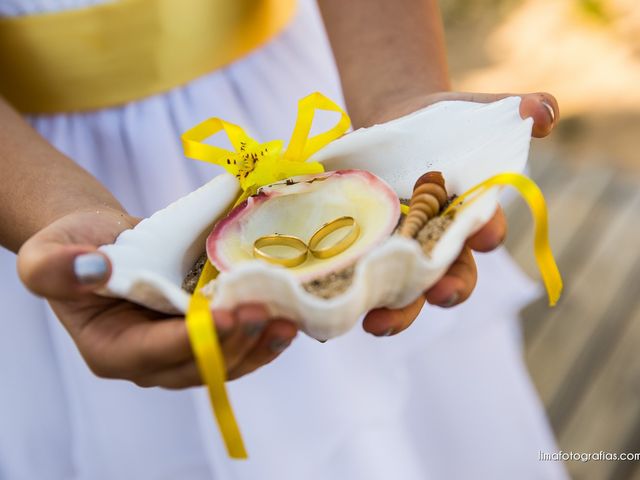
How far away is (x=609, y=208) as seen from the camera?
2.03 m

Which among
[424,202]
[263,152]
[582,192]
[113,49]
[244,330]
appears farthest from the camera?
[582,192]

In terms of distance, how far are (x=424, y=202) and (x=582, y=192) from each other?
1.50m

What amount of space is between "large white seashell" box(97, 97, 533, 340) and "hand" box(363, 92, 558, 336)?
1 cm

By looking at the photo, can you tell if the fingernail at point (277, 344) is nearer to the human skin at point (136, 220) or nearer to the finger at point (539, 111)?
the human skin at point (136, 220)

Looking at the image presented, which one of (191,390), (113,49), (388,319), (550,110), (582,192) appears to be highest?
(113,49)

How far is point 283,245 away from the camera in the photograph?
781mm

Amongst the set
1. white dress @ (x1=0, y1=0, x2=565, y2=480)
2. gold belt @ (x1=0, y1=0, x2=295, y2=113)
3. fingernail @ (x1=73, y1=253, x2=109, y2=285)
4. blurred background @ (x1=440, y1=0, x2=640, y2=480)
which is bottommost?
blurred background @ (x1=440, y1=0, x2=640, y2=480)

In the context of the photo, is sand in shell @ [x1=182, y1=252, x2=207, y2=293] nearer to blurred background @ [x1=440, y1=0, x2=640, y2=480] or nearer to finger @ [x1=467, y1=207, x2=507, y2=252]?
finger @ [x1=467, y1=207, x2=507, y2=252]

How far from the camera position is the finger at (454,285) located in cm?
69

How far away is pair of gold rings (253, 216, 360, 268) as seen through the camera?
731 mm

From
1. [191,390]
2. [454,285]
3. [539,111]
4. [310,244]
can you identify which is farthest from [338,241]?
[191,390]

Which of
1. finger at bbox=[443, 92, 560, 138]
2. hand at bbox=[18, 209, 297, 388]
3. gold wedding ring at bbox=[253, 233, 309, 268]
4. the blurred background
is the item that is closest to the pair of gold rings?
gold wedding ring at bbox=[253, 233, 309, 268]

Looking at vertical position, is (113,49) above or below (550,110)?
above

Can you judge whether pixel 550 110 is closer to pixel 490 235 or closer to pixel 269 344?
pixel 490 235
